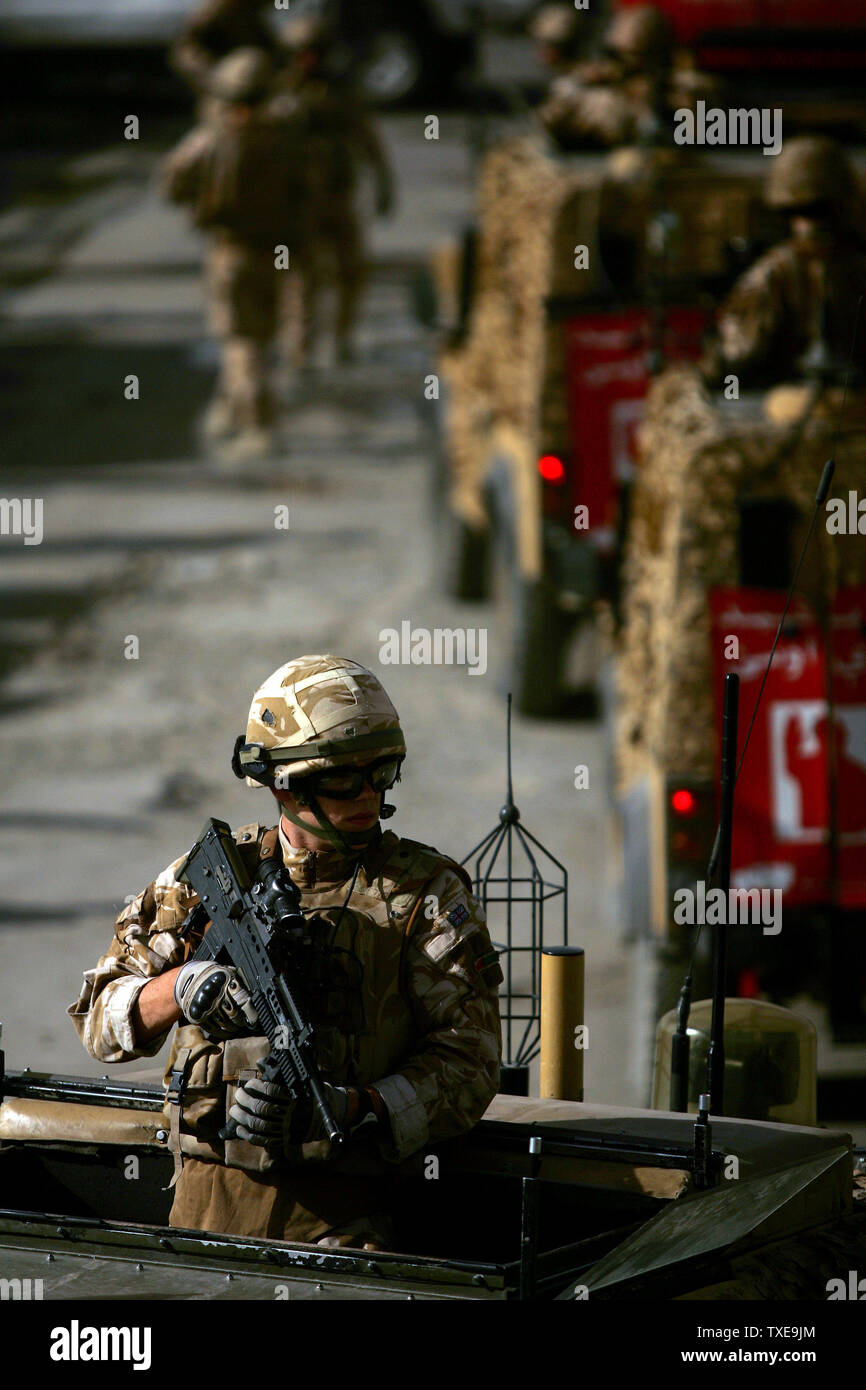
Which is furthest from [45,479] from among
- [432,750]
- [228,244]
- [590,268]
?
[590,268]

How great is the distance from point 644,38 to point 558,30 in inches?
69.7

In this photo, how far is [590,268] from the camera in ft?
32.9

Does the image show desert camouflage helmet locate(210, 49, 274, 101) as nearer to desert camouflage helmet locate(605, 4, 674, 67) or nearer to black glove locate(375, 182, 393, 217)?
black glove locate(375, 182, 393, 217)

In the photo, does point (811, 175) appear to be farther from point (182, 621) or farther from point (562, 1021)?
point (182, 621)

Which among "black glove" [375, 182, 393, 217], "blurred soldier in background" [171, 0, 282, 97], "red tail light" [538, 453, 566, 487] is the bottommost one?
"red tail light" [538, 453, 566, 487]

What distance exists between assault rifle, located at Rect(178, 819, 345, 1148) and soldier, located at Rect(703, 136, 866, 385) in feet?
13.2

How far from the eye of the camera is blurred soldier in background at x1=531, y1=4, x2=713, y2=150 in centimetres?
1098

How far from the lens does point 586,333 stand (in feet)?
32.6

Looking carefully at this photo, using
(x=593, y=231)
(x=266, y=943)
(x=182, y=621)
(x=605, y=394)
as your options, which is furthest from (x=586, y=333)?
(x=266, y=943)

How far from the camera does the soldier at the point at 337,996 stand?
4105 millimetres

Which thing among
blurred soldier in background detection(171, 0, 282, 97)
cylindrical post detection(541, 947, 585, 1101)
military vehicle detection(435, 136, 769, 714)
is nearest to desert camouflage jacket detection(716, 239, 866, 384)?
military vehicle detection(435, 136, 769, 714)

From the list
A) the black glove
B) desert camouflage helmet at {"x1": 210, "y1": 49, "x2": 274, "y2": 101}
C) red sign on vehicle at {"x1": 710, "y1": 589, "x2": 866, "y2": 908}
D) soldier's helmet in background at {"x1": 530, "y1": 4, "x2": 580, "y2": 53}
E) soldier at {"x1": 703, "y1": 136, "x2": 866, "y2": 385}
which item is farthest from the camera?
the black glove

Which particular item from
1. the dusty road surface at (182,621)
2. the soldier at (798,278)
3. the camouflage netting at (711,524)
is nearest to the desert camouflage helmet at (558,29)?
the dusty road surface at (182,621)
